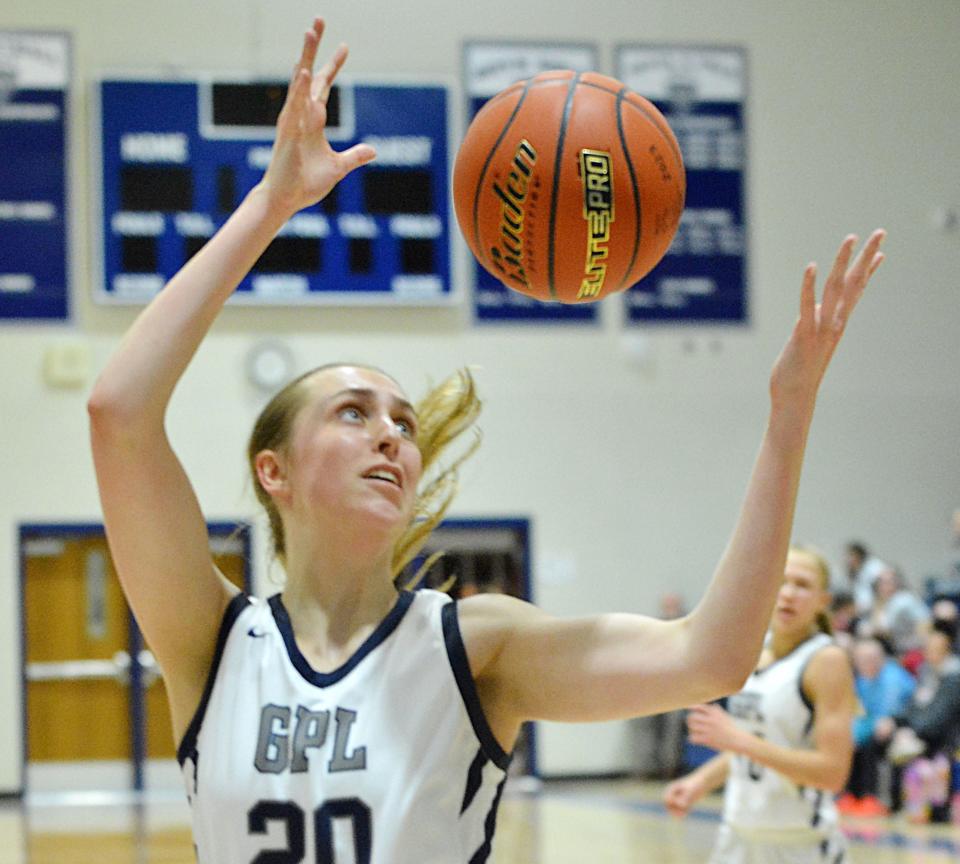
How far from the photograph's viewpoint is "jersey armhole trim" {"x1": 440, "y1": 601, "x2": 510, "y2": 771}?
77.2 inches

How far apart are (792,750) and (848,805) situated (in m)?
6.03

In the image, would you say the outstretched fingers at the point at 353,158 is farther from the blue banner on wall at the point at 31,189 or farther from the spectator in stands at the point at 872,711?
the blue banner on wall at the point at 31,189

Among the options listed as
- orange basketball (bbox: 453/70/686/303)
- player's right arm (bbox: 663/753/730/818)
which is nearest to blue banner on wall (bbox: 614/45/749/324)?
player's right arm (bbox: 663/753/730/818)

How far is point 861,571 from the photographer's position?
12.0 meters

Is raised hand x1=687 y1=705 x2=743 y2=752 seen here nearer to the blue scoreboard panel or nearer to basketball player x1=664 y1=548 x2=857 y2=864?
basketball player x1=664 y1=548 x2=857 y2=864

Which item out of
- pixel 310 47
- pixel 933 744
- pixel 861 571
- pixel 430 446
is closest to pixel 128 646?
pixel 861 571

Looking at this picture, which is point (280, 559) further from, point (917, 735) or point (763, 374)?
point (763, 374)

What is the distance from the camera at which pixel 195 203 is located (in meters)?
11.5

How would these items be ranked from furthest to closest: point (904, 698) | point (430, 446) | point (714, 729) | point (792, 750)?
point (904, 698)
point (792, 750)
point (714, 729)
point (430, 446)

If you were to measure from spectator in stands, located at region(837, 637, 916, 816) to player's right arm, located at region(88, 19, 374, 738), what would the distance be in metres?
8.42

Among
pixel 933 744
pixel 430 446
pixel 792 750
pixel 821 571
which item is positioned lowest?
pixel 933 744

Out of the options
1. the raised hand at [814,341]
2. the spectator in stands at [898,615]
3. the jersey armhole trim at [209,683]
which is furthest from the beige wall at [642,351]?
the raised hand at [814,341]

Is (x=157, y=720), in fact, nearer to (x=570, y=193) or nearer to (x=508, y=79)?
(x=508, y=79)

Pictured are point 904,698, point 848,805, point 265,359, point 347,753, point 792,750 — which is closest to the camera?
point 347,753
